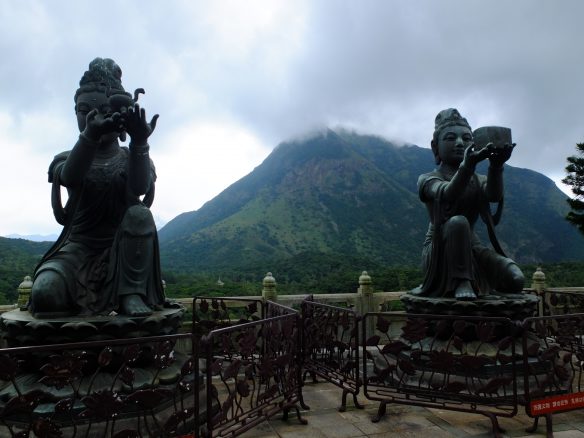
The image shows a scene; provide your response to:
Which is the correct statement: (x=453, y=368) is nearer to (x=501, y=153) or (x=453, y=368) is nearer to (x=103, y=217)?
(x=501, y=153)

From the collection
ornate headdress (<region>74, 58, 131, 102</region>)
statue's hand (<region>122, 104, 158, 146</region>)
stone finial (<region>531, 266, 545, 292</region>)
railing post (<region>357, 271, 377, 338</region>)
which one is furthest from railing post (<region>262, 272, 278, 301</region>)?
stone finial (<region>531, 266, 545, 292</region>)

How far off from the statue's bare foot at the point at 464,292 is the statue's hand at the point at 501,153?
1382mm

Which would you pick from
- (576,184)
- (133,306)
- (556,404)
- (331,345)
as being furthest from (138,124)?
(576,184)

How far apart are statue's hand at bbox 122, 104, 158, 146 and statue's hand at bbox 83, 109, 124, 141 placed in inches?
2.3

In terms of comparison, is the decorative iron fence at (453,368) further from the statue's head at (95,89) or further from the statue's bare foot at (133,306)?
the statue's head at (95,89)

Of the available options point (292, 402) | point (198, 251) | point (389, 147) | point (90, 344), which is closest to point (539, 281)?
point (292, 402)

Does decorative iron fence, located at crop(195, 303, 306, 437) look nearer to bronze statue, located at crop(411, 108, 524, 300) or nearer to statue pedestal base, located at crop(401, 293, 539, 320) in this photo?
statue pedestal base, located at crop(401, 293, 539, 320)

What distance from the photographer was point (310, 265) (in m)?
24.6

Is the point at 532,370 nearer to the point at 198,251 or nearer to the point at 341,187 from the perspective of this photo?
the point at 198,251

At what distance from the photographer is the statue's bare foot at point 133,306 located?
12.4 feet

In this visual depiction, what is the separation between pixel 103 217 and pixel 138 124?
1138mm

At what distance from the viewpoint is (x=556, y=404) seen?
366 centimetres

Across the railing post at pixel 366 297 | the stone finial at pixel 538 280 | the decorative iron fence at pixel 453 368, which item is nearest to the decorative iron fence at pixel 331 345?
the decorative iron fence at pixel 453 368

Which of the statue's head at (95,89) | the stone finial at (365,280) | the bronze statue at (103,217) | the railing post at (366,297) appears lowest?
the railing post at (366,297)
